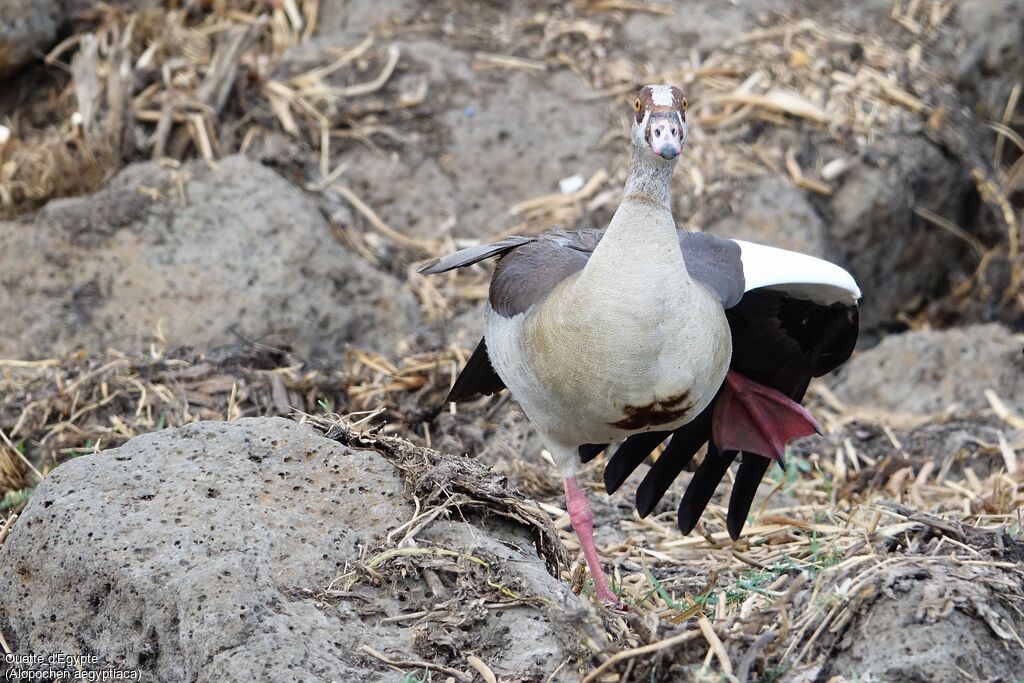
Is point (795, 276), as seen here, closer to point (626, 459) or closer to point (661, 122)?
point (661, 122)

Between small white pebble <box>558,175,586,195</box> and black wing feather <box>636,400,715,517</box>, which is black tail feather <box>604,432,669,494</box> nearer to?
black wing feather <box>636,400,715,517</box>

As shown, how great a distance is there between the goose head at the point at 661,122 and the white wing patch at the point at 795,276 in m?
0.63

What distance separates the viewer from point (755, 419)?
15.0ft

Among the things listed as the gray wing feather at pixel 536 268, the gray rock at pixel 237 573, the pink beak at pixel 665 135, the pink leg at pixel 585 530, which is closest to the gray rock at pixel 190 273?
the gray wing feather at pixel 536 268

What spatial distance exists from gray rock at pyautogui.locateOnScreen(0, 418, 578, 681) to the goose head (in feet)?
3.76

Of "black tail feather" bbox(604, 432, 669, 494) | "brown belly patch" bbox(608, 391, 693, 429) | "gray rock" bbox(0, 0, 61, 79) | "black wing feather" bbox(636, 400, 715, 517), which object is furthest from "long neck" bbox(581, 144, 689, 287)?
"gray rock" bbox(0, 0, 61, 79)

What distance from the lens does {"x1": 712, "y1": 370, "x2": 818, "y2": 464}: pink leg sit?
4.55m

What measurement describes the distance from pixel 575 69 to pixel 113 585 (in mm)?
5222

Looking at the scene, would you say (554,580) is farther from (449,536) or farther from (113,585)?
(113,585)

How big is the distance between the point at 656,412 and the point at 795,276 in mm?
729

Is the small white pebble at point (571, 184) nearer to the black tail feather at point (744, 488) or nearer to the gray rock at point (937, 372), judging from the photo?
the gray rock at point (937, 372)

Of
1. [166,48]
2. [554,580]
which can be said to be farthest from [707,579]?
[166,48]

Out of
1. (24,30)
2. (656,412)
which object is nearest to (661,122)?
(656,412)

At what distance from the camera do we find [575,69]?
305 inches
